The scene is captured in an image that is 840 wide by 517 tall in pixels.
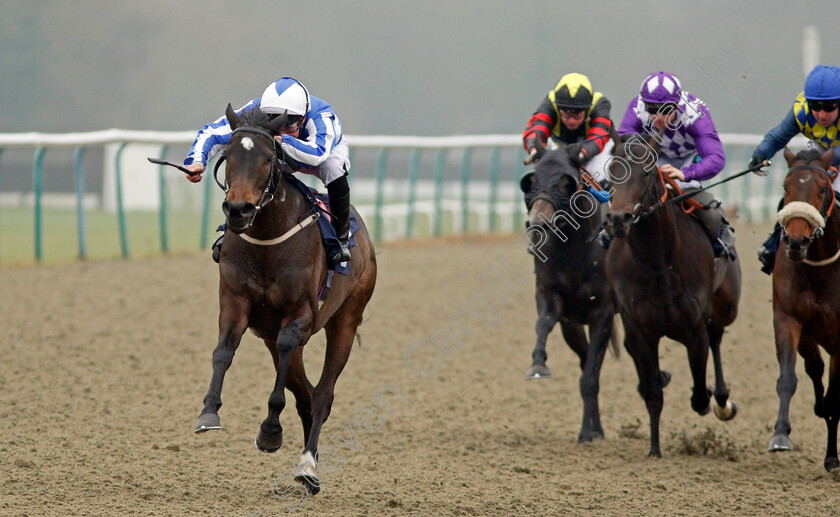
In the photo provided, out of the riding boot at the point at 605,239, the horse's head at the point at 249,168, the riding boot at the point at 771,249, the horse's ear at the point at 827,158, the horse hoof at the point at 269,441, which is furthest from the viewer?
the riding boot at the point at 605,239

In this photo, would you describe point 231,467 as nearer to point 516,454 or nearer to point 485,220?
point 516,454

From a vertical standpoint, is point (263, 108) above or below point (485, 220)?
above

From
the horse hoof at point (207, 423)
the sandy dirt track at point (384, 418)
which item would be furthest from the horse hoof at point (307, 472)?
the horse hoof at point (207, 423)

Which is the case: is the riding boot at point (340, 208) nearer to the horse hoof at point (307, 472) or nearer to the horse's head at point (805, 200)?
the horse hoof at point (307, 472)

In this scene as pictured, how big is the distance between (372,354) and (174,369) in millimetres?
1913

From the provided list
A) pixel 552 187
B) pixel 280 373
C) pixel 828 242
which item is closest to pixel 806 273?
pixel 828 242

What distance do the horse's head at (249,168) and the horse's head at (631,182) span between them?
6.60 feet

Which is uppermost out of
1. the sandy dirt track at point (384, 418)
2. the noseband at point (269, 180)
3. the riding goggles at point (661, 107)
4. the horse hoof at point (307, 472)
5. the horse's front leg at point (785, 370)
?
the riding goggles at point (661, 107)

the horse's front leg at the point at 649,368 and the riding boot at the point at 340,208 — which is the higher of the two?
the riding boot at the point at 340,208

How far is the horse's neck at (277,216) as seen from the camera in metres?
5.10

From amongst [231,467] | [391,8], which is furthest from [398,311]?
[391,8]

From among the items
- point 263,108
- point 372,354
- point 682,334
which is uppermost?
point 263,108

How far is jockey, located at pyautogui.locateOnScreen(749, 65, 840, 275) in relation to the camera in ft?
19.6

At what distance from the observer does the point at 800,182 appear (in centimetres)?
575
